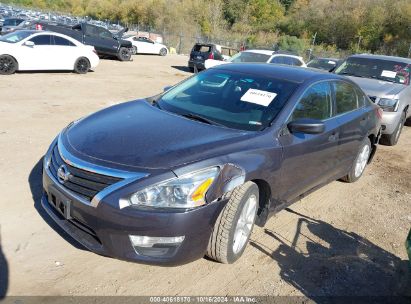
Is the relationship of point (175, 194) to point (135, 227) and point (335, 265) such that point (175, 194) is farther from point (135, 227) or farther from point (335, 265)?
point (335, 265)

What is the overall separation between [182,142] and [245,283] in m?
1.26

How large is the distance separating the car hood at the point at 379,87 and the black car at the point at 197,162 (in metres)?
3.43

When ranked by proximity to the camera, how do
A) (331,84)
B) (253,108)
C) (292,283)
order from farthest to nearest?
(331,84) → (253,108) → (292,283)

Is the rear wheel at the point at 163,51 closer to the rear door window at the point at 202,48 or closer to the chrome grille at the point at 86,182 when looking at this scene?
the rear door window at the point at 202,48

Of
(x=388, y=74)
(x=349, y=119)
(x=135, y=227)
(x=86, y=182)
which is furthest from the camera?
(x=388, y=74)

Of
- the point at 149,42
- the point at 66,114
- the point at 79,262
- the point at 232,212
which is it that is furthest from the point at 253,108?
the point at 149,42

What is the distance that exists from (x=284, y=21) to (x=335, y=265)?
67861 mm

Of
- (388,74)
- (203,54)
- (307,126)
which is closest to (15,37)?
(203,54)

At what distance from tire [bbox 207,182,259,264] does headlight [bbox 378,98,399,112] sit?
5.29 meters

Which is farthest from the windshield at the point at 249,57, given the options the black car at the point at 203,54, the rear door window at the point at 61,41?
the rear door window at the point at 61,41

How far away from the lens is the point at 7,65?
39.2ft

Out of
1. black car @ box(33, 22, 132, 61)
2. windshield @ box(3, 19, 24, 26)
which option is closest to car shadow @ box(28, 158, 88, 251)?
black car @ box(33, 22, 132, 61)

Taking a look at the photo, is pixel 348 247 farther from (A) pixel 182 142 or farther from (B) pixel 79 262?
(B) pixel 79 262

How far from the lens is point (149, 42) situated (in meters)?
26.9
